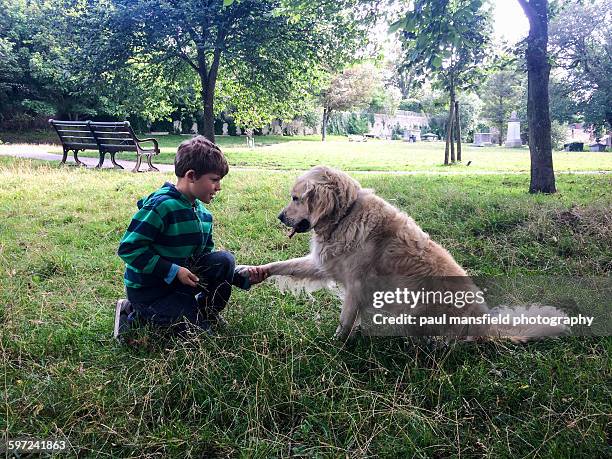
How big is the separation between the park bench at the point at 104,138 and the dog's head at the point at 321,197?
378 inches

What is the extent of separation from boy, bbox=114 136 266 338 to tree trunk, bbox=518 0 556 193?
24.0 ft

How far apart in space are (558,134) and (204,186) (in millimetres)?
51854

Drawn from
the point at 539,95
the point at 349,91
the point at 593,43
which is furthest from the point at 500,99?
the point at 539,95

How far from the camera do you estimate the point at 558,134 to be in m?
46.1

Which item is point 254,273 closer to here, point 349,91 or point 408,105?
point 349,91

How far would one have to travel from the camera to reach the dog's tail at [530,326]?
304 cm

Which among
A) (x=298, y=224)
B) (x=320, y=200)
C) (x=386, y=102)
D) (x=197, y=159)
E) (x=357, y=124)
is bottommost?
(x=298, y=224)

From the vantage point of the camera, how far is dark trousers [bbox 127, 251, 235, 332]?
300 centimetres

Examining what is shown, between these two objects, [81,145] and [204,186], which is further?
[81,145]

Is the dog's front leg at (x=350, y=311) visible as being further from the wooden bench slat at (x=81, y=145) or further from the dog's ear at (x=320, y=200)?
the wooden bench slat at (x=81, y=145)

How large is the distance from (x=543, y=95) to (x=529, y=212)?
344 centimetres

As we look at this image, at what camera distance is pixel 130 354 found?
Result: 283cm

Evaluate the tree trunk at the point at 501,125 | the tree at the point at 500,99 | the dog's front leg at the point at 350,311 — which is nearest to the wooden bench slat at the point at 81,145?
the dog's front leg at the point at 350,311

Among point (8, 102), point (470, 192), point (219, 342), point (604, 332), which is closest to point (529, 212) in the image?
point (470, 192)
